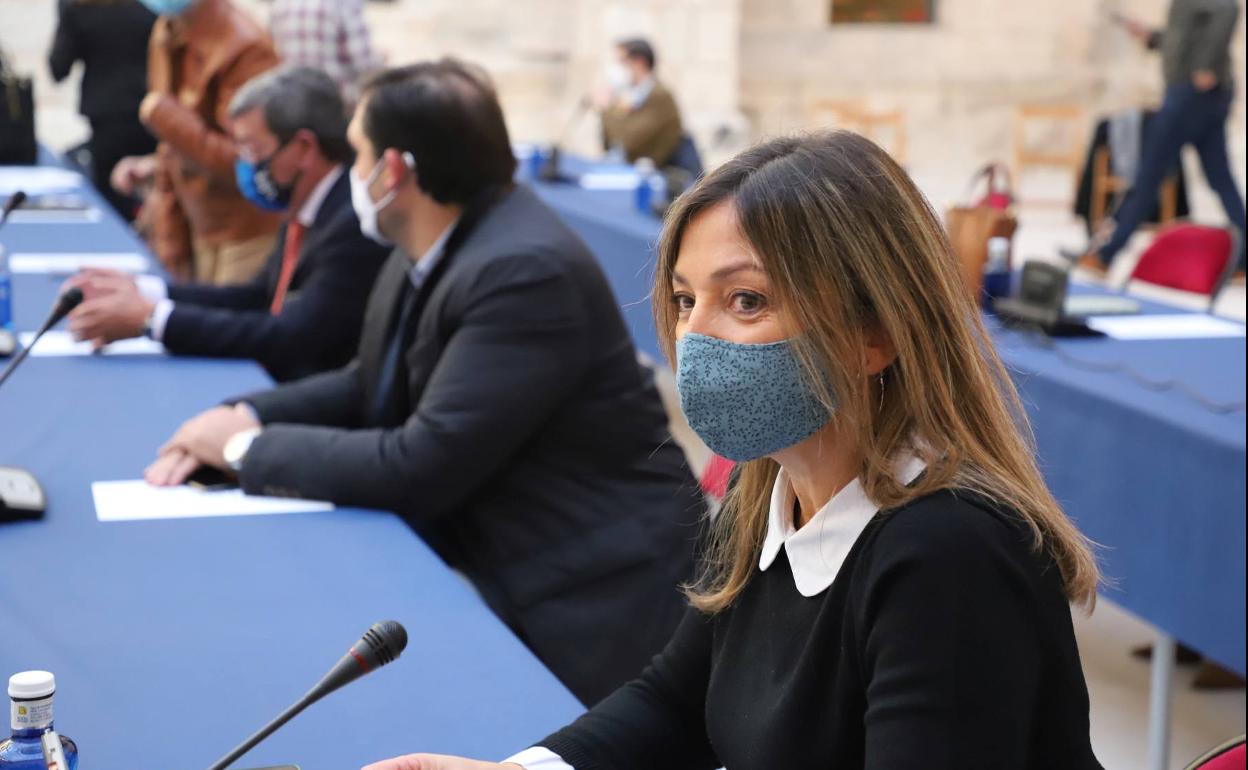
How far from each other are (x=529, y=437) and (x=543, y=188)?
165 inches

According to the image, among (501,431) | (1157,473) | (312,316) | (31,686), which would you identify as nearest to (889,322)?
(31,686)

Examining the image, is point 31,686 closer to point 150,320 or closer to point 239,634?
point 239,634

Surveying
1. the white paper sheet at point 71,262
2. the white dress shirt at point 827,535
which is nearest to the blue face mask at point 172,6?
the white paper sheet at point 71,262

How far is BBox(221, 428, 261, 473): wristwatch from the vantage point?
2.15 meters

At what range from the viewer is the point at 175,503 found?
6.81 feet

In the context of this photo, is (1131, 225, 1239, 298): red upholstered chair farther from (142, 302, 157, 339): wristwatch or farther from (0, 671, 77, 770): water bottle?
(0, 671, 77, 770): water bottle

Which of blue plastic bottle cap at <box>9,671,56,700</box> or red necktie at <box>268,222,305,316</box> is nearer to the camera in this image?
blue plastic bottle cap at <box>9,671,56,700</box>

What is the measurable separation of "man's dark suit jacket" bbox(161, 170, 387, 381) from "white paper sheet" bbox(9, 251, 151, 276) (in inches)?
34.1

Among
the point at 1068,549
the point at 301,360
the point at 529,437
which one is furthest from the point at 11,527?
the point at 1068,549

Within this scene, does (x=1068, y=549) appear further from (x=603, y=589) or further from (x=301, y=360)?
(x=301, y=360)

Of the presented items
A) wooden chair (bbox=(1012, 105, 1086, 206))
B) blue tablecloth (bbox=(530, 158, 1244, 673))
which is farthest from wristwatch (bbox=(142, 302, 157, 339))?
wooden chair (bbox=(1012, 105, 1086, 206))

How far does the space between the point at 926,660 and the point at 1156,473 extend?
1.78 m

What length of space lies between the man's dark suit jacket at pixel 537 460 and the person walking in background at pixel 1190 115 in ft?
20.0

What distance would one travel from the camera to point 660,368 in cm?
602
